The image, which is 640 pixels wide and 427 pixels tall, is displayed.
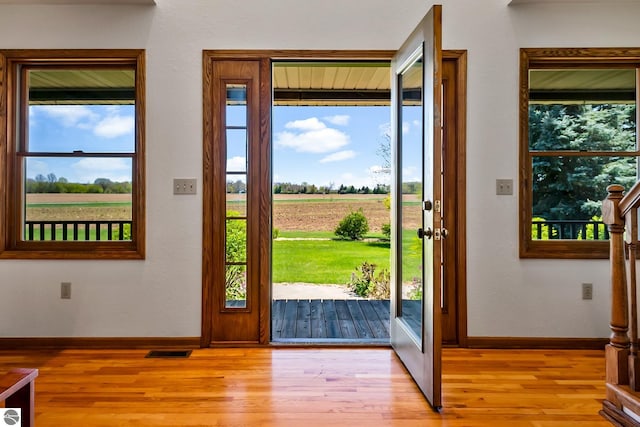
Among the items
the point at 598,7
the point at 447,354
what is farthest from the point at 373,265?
the point at 598,7

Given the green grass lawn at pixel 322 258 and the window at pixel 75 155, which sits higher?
the window at pixel 75 155

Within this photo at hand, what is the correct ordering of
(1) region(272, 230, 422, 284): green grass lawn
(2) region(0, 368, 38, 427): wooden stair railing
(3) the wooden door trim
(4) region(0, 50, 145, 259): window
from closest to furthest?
(2) region(0, 368, 38, 427): wooden stair railing < (3) the wooden door trim < (4) region(0, 50, 145, 259): window < (1) region(272, 230, 422, 284): green grass lawn

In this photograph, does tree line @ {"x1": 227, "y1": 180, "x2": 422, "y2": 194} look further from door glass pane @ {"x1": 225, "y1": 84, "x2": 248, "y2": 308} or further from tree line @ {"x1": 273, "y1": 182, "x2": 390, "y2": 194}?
door glass pane @ {"x1": 225, "y1": 84, "x2": 248, "y2": 308}

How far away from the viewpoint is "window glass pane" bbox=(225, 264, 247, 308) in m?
3.19

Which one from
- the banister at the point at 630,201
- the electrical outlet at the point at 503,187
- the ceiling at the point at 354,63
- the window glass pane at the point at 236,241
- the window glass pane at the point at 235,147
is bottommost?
the window glass pane at the point at 236,241

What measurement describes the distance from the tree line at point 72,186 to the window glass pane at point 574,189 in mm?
3094

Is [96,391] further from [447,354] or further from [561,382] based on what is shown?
[561,382]

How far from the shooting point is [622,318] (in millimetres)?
2100

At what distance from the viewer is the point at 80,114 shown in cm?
329

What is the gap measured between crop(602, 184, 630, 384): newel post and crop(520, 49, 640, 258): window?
1.11 m

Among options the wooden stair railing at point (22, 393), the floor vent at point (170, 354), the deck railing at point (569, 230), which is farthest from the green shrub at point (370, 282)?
the wooden stair railing at point (22, 393)

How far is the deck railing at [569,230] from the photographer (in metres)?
3.23

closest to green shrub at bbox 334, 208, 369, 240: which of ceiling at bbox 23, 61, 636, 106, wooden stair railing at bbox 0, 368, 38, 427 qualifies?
ceiling at bbox 23, 61, 636, 106

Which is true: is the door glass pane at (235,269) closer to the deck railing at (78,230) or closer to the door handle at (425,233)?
the deck railing at (78,230)
